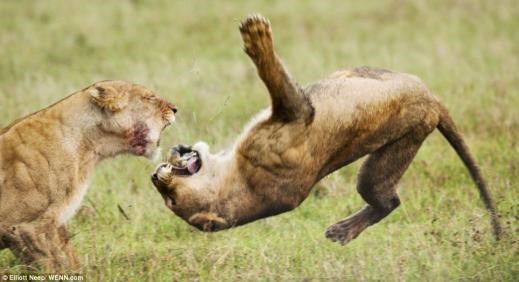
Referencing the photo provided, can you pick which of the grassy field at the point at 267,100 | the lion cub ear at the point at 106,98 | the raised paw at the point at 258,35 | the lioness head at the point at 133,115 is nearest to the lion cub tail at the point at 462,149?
the grassy field at the point at 267,100

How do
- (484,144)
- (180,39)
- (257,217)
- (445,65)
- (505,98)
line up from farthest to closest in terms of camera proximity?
1. (180,39)
2. (445,65)
3. (505,98)
4. (484,144)
5. (257,217)

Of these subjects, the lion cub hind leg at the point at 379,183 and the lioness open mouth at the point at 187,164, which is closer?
the lioness open mouth at the point at 187,164

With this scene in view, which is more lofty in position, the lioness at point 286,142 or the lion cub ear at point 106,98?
the lion cub ear at point 106,98

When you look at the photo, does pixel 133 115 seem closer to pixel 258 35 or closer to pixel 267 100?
pixel 258 35

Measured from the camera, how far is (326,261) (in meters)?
5.32

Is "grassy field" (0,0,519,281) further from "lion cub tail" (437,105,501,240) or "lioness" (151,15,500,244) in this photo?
"lioness" (151,15,500,244)

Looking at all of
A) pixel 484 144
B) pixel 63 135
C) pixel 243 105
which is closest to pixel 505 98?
pixel 484 144

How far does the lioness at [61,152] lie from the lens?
16.9 ft

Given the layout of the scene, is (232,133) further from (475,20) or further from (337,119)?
(475,20)

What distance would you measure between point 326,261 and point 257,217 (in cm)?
41

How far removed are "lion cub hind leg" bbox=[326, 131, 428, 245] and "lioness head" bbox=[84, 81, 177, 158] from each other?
1.07m

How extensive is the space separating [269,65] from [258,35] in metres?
0.15

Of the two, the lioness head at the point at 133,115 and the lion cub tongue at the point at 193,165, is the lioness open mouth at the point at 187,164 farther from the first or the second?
the lioness head at the point at 133,115

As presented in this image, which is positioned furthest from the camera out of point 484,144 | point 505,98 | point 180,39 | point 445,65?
point 180,39
